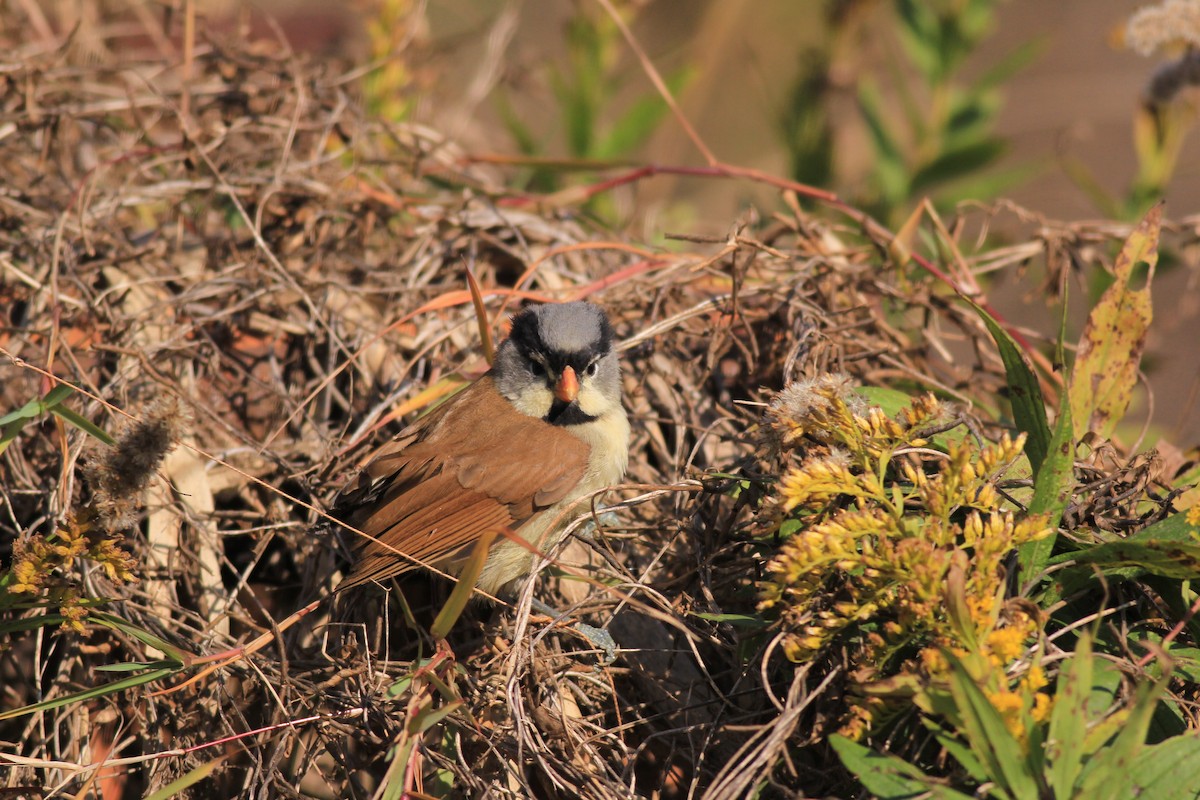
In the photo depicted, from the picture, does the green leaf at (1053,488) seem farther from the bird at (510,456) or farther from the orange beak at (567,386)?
the orange beak at (567,386)

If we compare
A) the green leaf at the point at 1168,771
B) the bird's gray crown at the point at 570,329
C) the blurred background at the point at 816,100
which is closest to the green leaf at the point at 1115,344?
the blurred background at the point at 816,100

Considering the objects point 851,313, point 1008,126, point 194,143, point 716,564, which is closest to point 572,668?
point 716,564

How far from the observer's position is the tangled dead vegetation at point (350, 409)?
2051 mm

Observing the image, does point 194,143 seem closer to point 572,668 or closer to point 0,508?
point 0,508

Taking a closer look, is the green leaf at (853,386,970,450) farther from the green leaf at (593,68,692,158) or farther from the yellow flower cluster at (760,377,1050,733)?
the green leaf at (593,68,692,158)

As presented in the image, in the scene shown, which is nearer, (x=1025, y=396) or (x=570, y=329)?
(x=1025, y=396)

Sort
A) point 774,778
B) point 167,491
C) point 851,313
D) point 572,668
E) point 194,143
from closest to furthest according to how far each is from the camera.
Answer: point 774,778 → point 572,668 → point 167,491 → point 851,313 → point 194,143

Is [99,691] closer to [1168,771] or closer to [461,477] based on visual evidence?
[461,477]

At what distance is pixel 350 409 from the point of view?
265 cm

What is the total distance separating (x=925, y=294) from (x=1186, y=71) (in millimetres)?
1163

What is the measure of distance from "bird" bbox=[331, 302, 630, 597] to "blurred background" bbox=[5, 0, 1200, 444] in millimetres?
740

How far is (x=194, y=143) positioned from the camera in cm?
308

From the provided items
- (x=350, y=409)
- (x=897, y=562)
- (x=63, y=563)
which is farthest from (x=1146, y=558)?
(x=63, y=563)

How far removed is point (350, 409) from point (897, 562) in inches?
62.6
